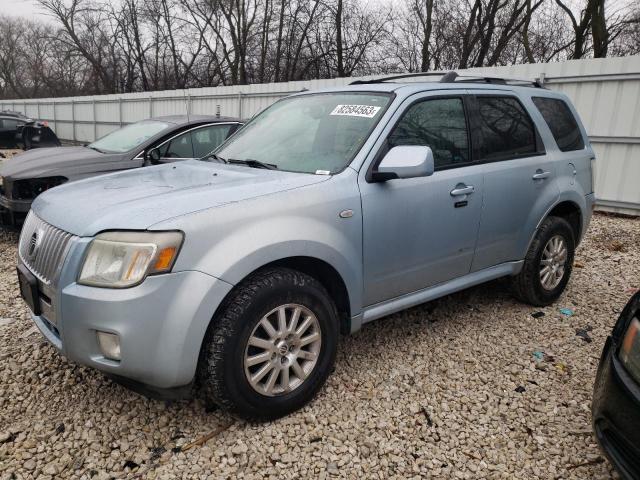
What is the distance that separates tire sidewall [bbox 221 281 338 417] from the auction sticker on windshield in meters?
1.14

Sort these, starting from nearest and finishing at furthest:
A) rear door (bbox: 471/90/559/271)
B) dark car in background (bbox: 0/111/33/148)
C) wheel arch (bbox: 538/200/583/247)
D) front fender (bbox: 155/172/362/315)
→ front fender (bbox: 155/172/362/315)
rear door (bbox: 471/90/559/271)
wheel arch (bbox: 538/200/583/247)
dark car in background (bbox: 0/111/33/148)

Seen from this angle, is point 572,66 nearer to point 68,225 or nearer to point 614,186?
point 614,186

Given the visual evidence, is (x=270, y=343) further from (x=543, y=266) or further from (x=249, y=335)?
(x=543, y=266)

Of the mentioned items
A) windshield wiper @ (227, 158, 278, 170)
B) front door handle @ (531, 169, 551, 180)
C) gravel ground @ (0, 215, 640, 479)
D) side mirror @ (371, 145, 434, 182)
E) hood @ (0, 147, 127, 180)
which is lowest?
gravel ground @ (0, 215, 640, 479)

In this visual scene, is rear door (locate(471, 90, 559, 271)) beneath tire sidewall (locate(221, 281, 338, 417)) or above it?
above

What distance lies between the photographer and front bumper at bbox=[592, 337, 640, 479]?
1791 millimetres

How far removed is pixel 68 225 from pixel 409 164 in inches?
68.1

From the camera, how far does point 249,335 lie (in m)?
2.36

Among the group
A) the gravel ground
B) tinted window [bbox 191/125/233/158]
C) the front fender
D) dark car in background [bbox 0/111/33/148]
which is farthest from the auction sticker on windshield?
dark car in background [bbox 0/111/33/148]

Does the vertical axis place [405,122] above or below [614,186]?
above

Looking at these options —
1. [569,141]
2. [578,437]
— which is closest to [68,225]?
[578,437]

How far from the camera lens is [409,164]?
8.68ft

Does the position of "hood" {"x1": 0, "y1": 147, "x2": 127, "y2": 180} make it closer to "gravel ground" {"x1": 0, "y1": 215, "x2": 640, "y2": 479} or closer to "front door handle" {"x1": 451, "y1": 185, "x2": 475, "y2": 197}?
"gravel ground" {"x1": 0, "y1": 215, "x2": 640, "y2": 479}

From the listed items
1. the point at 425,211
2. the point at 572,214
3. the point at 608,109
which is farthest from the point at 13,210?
the point at 608,109
